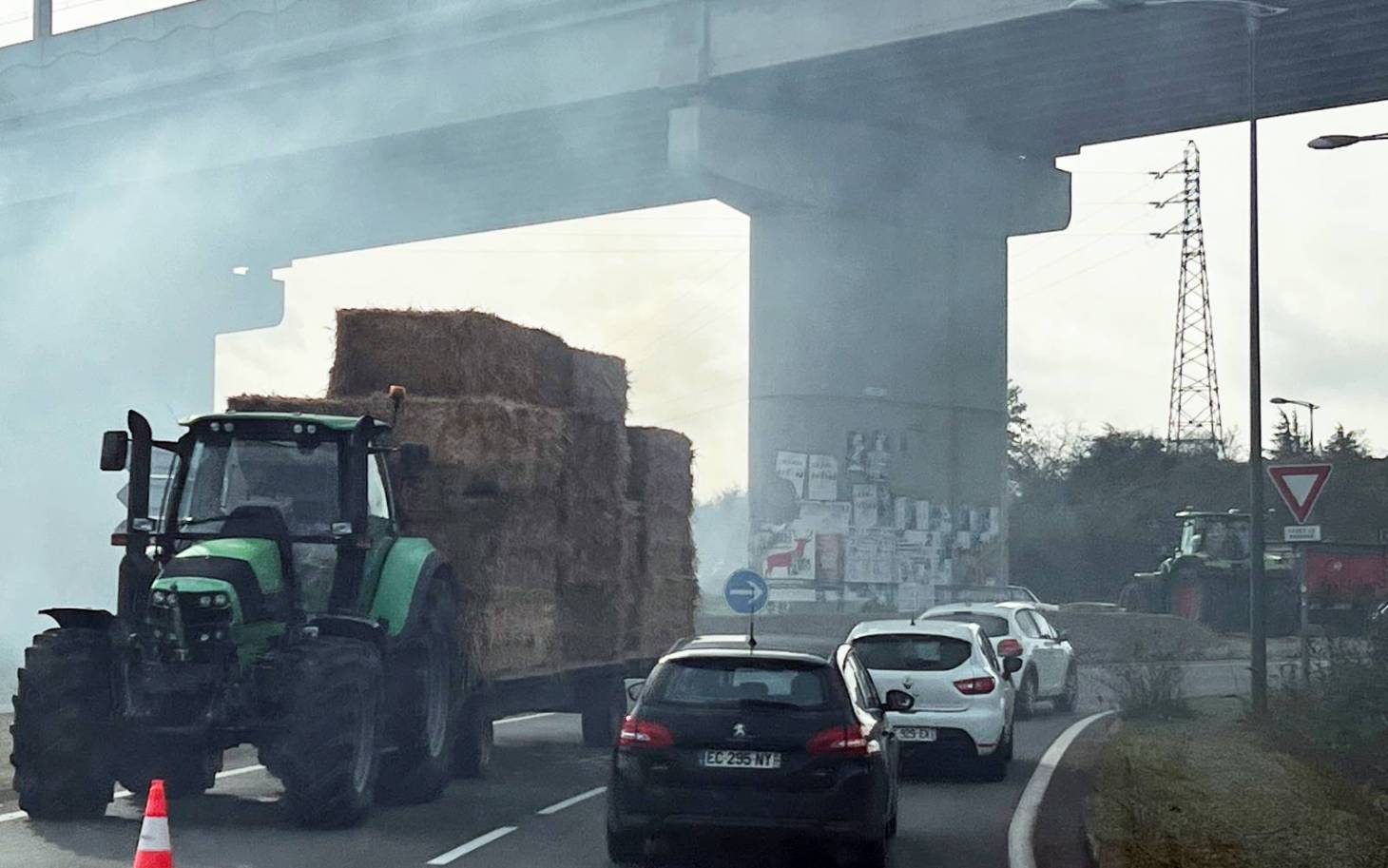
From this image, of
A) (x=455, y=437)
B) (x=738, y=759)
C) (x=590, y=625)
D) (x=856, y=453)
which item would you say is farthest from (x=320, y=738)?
(x=856, y=453)

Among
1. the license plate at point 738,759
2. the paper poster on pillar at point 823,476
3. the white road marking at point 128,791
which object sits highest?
the paper poster on pillar at point 823,476

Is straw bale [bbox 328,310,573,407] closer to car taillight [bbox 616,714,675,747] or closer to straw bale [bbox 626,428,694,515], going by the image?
straw bale [bbox 626,428,694,515]

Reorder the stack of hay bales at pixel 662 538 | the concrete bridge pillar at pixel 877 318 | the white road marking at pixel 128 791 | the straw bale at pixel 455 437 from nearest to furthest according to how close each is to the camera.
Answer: the white road marking at pixel 128 791 < the straw bale at pixel 455 437 < the stack of hay bales at pixel 662 538 < the concrete bridge pillar at pixel 877 318

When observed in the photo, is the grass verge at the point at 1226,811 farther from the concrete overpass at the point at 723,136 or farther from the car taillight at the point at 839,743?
the concrete overpass at the point at 723,136

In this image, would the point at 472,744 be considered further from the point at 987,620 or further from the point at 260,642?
the point at 987,620

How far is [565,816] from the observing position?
1522 centimetres

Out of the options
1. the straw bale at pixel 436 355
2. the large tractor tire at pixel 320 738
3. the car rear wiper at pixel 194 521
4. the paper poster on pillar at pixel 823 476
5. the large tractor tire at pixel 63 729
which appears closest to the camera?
the large tractor tire at pixel 320 738

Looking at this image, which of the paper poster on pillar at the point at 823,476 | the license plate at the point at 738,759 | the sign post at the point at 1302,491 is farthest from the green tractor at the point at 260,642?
the paper poster on pillar at the point at 823,476

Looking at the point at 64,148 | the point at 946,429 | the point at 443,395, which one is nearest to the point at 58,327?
the point at 64,148

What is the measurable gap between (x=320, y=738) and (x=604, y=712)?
7105mm

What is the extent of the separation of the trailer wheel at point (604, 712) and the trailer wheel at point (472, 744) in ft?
7.91

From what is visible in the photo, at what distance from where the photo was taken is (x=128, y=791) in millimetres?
16359

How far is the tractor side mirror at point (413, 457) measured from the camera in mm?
15680

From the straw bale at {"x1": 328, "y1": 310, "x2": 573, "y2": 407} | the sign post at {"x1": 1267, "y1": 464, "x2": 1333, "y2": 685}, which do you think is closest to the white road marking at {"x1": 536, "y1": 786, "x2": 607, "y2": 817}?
the straw bale at {"x1": 328, "y1": 310, "x2": 573, "y2": 407}
